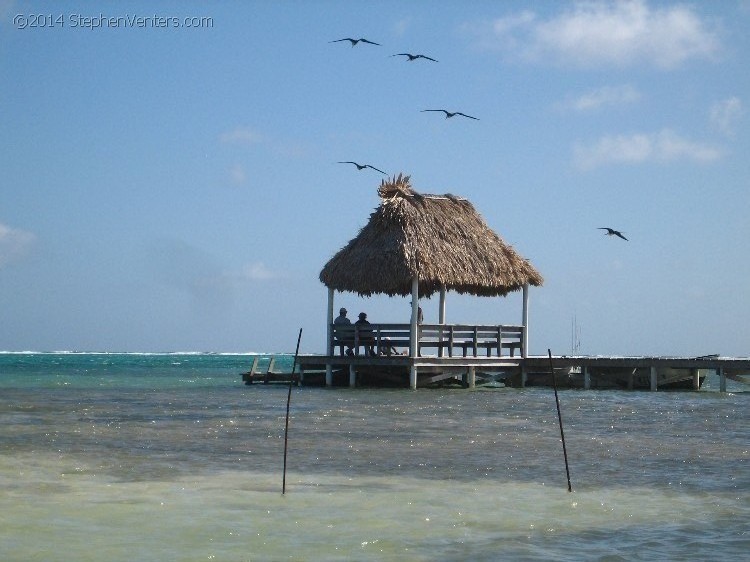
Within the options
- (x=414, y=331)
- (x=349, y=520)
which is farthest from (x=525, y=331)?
(x=349, y=520)

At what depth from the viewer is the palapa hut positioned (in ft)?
82.9

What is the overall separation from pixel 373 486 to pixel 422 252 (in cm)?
1526

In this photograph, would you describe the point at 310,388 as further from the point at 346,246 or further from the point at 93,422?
the point at 93,422

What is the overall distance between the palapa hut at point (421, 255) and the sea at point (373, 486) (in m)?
7.05

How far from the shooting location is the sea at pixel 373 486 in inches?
299

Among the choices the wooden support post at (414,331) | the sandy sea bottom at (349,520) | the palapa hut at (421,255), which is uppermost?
the palapa hut at (421,255)

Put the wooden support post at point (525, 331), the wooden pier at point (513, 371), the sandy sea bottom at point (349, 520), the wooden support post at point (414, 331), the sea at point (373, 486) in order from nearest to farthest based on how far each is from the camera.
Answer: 1. the sandy sea bottom at point (349, 520)
2. the sea at point (373, 486)
3. the wooden support post at point (414, 331)
4. the wooden pier at point (513, 371)
5. the wooden support post at point (525, 331)

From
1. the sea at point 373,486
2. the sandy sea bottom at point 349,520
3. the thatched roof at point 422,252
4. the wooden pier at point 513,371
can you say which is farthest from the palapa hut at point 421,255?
the sandy sea bottom at point 349,520

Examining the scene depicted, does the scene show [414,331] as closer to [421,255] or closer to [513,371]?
[421,255]

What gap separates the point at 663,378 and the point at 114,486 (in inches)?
801

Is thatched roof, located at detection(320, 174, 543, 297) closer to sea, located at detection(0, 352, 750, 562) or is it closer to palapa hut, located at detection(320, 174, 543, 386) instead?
palapa hut, located at detection(320, 174, 543, 386)

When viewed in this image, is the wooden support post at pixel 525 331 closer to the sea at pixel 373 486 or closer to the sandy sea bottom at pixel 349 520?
the sea at pixel 373 486

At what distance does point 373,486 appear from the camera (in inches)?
→ 399

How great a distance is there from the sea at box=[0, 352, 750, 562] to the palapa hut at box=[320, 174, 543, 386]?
705cm
